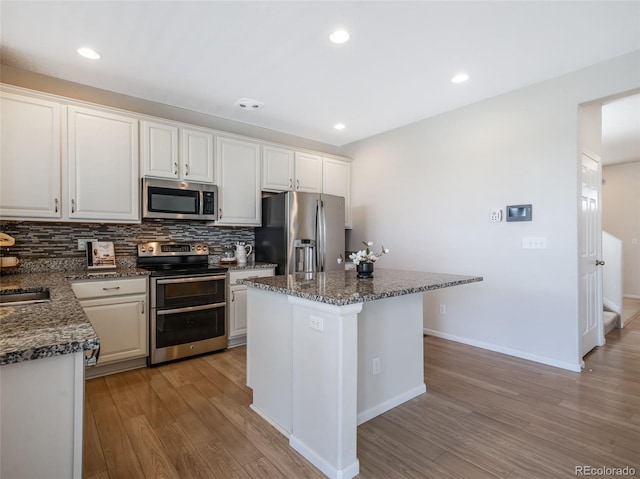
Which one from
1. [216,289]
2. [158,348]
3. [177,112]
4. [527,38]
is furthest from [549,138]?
[158,348]

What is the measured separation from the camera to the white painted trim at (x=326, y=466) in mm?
1629

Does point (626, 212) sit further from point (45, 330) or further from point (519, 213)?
point (45, 330)

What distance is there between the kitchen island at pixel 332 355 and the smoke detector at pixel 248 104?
2.09 m

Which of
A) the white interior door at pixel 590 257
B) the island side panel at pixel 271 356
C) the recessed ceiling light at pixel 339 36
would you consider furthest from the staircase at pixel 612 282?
the recessed ceiling light at pixel 339 36

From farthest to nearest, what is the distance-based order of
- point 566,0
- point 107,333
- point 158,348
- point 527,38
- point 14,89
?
point 158,348 < point 107,333 < point 14,89 < point 527,38 < point 566,0

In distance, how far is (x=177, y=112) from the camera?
3.64m

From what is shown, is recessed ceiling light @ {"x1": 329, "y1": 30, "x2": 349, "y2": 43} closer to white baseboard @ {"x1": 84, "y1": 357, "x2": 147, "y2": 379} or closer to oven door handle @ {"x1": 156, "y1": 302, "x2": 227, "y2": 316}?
oven door handle @ {"x1": 156, "y1": 302, "x2": 227, "y2": 316}

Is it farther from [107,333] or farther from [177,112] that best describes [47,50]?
[107,333]

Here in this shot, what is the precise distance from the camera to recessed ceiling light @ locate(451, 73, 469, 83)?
293 centimetres

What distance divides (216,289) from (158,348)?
2.37ft

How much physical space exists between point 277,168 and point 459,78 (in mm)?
2181

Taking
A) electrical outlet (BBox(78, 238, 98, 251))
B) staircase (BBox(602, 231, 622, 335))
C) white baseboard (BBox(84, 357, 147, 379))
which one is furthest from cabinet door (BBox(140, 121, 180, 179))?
staircase (BBox(602, 231, 622, 335))

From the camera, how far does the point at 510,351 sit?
10.8ft

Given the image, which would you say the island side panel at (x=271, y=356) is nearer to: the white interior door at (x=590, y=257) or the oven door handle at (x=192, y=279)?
the oven door handle at (x=192, y=279)
